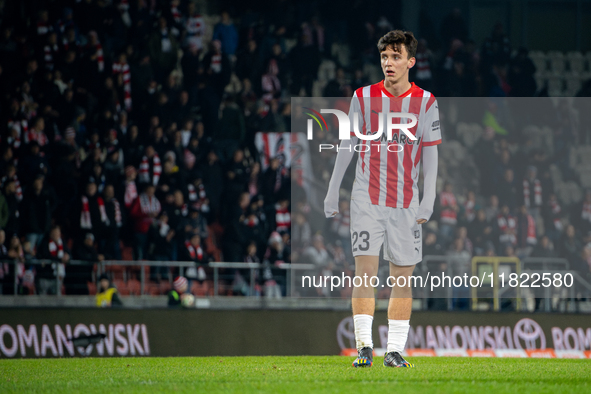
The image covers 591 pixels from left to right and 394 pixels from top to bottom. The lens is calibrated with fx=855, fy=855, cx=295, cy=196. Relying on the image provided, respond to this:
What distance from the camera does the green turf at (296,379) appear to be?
16.4ft

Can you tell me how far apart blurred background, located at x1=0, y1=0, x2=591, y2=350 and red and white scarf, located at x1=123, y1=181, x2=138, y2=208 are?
0.03 metres

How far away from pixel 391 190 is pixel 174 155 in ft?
30.9

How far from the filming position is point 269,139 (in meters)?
16.6

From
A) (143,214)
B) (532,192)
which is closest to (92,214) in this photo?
(143,214)

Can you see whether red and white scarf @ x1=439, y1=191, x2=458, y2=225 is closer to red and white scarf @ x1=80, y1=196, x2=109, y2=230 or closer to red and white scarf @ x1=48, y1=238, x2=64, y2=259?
red and white scarf @ x1=80, y1=196, x2=109, y2=230

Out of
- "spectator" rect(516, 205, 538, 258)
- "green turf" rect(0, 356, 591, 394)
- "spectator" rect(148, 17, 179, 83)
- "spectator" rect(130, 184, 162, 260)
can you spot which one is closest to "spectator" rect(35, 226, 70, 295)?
"spectator" rect(130, 184, 162, 260)

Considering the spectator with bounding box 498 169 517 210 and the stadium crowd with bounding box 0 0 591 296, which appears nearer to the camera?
the stadium crowd with bounding box 0 0 591 296

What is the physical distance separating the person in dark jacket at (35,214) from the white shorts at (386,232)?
316 inches

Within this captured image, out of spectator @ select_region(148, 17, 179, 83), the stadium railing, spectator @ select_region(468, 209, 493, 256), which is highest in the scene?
spectator @ select_region(148, 17, 179, 83)

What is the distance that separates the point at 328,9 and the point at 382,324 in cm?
943

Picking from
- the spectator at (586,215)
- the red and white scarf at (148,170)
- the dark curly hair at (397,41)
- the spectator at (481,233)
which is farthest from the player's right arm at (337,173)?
the spectator at (586,215)

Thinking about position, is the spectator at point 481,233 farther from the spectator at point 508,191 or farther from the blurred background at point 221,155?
the spectator at point 508,191

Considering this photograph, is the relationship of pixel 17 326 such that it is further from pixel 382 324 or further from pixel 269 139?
pixel 269 139

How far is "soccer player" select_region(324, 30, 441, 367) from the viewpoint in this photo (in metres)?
6.50
